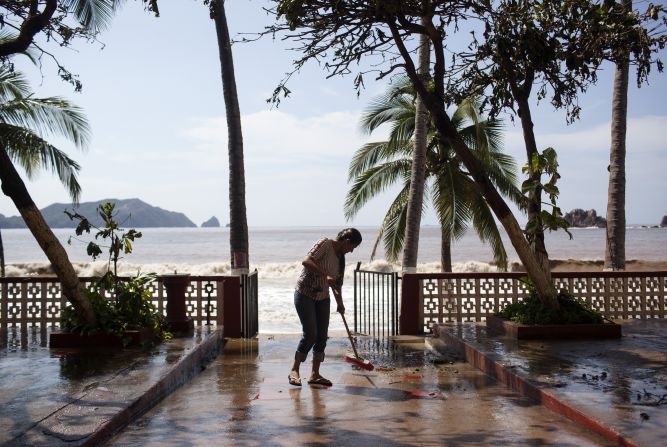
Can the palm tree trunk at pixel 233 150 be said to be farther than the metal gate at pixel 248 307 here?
Yes

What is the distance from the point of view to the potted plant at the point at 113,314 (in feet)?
30.9

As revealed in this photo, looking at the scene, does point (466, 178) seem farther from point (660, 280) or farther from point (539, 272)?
point (539, 272)

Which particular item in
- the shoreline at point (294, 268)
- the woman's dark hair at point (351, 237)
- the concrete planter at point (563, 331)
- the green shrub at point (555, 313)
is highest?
the woman's dark hair at point (351, 237)

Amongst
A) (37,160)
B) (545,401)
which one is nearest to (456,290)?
(545,401)

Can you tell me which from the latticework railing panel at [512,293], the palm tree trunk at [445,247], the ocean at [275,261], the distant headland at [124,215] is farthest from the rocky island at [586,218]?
the latticework railing panel at [512,293]

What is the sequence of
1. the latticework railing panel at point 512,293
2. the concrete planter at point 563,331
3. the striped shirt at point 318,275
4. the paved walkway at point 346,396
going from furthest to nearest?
the latticework railing panel at point 512,293, the concrete planter at point 563,331, the striped shirt at point 318,275, the paved walkway at point 346,396

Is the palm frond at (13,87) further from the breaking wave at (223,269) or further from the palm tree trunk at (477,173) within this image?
the breaking wave at (223,269)

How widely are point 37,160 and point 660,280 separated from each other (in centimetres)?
1449

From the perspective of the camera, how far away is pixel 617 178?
49.0 feet

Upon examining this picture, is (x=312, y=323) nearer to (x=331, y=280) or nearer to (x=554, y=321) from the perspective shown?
(x=331, y=280)

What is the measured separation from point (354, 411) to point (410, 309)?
226 inches

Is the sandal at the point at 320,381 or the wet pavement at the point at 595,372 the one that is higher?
the wet pavement at the point at 595,372

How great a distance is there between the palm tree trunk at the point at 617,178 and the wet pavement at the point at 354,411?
6739mm

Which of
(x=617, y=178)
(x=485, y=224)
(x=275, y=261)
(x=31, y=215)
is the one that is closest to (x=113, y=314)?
(x=31, y=215)
